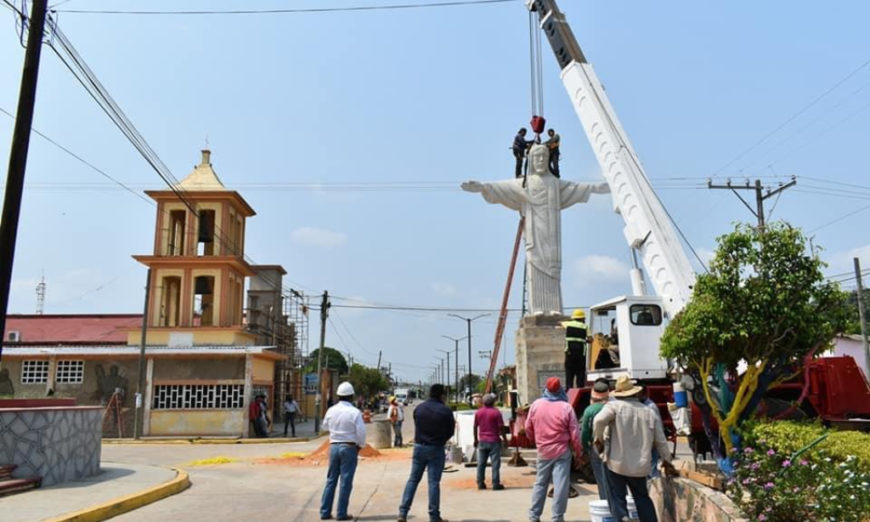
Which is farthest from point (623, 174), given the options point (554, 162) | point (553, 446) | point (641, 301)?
point (553, 446)

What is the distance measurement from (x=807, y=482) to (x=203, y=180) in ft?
105

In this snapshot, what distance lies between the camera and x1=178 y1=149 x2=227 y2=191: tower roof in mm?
33631

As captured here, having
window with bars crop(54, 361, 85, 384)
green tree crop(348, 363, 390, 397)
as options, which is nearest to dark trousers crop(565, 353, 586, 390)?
window with bars crop(54, 361, 85, 384)

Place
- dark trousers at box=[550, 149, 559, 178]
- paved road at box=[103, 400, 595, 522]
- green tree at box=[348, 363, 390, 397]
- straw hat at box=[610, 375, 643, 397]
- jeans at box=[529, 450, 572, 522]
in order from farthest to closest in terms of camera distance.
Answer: green tree at box=[348, 363, 390, 397], dark trousers at box=[550, 149, 559, 178], paved road at box=[103, 400, 595, 522], jeans at box=[529, 450, 572, 522], straw hat at box=[610, 375, 643, 397]

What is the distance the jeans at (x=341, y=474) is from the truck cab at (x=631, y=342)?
4785 millimetres

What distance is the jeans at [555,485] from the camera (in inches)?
317

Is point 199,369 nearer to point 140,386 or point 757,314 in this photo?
point 140,386

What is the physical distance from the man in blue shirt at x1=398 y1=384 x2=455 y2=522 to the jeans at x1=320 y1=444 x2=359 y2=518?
0.75 metres

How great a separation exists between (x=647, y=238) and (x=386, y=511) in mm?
7315

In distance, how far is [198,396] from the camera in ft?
97.5

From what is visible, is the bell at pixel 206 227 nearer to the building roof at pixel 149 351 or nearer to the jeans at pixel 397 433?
the building roof at pixel 149 351

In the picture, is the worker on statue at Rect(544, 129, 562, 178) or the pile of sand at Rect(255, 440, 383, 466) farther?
the worker on statue at Rect(544, 129, 562, 178)

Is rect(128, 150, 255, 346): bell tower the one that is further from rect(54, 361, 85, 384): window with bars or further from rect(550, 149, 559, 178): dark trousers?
rect(550, 149, 559, 178): dark trousers

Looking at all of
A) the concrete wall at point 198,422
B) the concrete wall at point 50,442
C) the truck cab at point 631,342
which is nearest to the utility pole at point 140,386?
the concrete wall at point 198,422
